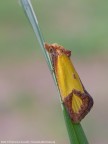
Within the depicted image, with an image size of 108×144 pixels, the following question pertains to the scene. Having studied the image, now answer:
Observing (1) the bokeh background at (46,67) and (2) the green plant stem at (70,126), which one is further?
(1) the bokeh background at (46,67)

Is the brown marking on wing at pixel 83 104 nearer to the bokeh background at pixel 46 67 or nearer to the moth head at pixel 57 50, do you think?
the moth head at pixel 57 50

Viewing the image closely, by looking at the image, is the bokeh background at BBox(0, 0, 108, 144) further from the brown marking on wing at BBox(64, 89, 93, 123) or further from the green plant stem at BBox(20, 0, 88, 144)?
the green plant stem at BBox(20, 0, 88, 144)

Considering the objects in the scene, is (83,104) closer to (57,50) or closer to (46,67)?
(57,50)

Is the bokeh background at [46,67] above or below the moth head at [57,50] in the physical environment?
below

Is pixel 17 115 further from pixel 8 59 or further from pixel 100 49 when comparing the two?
pixel 100 49

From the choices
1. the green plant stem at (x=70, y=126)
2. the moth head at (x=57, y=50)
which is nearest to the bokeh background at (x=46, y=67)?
the moth head at (x=57, y=50)

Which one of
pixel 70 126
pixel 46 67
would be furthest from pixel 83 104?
pixel 46 67

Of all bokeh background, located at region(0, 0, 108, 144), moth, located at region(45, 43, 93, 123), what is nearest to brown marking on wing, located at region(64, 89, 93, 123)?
moth, located at region(45, 43, 93, 123)

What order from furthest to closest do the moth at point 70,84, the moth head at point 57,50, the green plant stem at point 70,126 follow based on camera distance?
1. the moth head at point 57,50
2. the moth at point 70,84
3. the green plant stem at point 70,126
